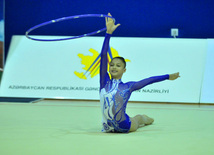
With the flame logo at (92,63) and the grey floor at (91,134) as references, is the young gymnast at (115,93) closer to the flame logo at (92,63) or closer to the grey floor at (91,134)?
the grey floor at (91,134)

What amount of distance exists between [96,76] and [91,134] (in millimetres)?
3950

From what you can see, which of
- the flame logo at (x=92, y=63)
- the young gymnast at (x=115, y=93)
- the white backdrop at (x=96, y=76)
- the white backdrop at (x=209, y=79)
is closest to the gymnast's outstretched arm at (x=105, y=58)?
the young gymnast at (x=115, y=93)

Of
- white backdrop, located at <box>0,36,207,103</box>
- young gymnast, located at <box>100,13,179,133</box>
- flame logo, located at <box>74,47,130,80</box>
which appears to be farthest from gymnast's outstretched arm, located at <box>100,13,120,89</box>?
flame logo, located at <box>74,47,130,80</box>

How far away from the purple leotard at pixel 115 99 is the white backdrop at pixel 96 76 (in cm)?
356

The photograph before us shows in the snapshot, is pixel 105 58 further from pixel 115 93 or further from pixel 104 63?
pixel 115 93

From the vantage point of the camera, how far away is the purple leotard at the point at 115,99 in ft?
12.0

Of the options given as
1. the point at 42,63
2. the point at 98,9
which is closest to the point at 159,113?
the point at 42,63

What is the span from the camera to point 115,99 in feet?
12.0

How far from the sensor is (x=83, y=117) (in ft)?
16.5

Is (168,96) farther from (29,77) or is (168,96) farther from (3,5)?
(3,5)

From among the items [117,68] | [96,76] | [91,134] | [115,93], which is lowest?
[91,134]

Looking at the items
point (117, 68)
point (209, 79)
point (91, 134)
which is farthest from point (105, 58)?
point (209, 79)

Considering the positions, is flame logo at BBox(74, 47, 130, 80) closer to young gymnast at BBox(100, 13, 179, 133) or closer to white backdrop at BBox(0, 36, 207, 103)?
white backdrop at BBox(0, 36, 207, 103)

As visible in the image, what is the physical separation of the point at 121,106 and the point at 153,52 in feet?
13.5
